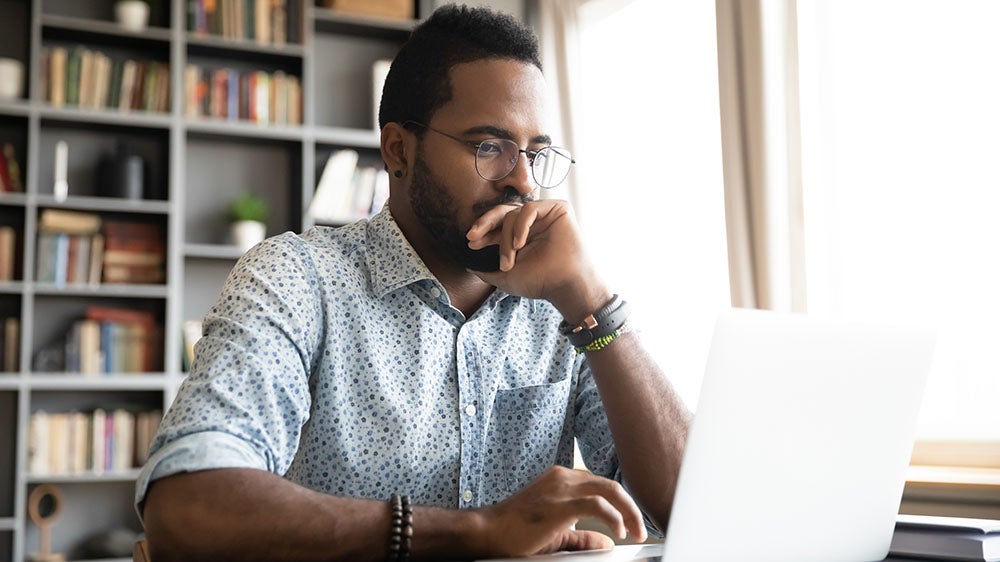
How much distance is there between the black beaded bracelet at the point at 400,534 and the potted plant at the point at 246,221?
9.36 feet

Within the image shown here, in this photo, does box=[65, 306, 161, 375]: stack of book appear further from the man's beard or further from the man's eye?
the man's eye

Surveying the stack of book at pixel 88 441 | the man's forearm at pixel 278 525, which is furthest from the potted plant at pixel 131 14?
the man's forearm at pixel 278 525

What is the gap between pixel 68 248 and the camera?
3555 millimetres

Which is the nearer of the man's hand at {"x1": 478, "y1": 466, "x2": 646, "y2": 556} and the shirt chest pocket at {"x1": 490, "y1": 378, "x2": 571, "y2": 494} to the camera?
the man's hand at {"x1": 478, "y1": 466, "x2": 646, "y2": 556}

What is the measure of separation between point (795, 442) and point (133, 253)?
3263mm

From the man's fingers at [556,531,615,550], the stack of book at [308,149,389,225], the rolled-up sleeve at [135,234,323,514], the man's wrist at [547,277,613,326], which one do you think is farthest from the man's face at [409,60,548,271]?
the stack of book at [308,149,389,225]

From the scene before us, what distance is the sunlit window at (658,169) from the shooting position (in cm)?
304

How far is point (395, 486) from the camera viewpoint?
140 centimetres

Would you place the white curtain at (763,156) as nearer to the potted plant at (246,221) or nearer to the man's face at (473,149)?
the man's face at (473,149)

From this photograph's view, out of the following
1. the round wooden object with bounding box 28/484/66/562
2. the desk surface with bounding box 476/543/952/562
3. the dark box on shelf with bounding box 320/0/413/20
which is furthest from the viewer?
the dark box on shelf with bounding box 320/0/413/20

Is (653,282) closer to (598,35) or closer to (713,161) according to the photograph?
(713,161)

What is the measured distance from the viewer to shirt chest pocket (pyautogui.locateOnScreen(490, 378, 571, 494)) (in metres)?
1.53

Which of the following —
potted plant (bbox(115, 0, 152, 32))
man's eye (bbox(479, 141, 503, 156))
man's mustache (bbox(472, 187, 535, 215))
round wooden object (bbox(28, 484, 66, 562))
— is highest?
potted plant (bbox(115, 0, 152, 32))

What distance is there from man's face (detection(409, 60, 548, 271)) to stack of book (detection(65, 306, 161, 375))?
2.37m
